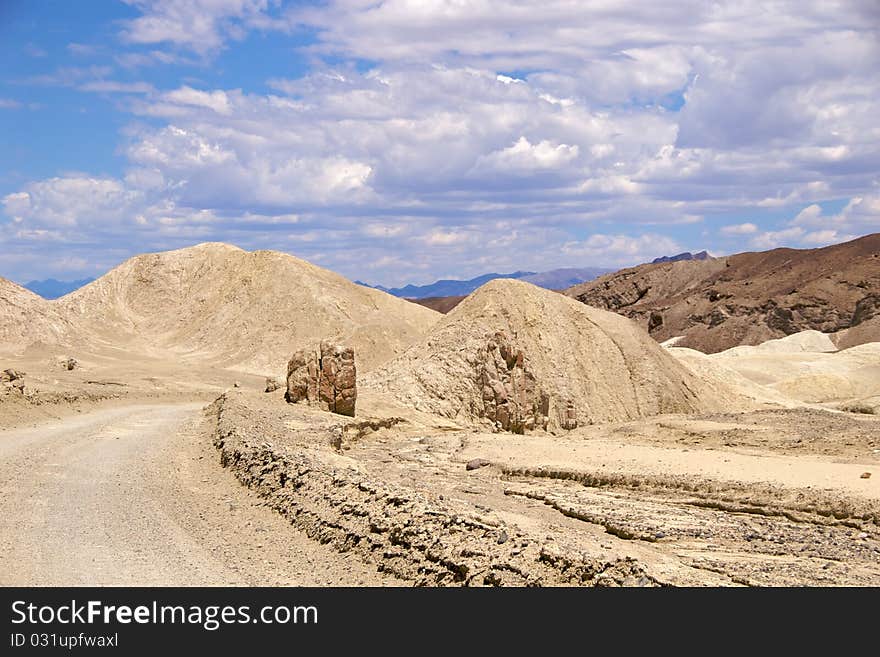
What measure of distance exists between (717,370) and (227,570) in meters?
39.7

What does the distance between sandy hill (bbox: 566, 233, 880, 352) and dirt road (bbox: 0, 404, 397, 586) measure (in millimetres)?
73726

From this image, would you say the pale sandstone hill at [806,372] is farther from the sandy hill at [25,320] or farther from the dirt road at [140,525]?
the sandy hill at [25,320]

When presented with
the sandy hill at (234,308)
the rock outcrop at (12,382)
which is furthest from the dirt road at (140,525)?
the sandy hill at (234,308)

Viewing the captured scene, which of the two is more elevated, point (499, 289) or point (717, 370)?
point (499, 289)

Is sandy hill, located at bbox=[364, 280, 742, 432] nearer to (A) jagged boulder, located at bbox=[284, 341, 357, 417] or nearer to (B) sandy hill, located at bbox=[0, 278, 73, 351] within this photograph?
(A) jagged boulder, located at bbox=[284, 341, 357, 417]

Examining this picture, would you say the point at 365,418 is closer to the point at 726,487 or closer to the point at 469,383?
the point at 469,383

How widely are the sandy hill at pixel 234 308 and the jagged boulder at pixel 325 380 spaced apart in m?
26.1

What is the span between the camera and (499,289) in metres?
34.6

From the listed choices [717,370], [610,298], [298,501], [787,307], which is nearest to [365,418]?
[298,501]

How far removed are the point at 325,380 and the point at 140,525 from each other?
1512 centimetres

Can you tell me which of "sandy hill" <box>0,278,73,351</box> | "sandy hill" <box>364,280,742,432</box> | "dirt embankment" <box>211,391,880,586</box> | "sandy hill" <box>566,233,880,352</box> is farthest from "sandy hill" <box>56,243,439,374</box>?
"sandy hill" <box>566,233,880,352</box>

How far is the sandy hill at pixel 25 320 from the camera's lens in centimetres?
5467

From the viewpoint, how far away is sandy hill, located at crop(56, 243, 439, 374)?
59500mm

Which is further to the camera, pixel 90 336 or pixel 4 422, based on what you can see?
pixel 90 336
